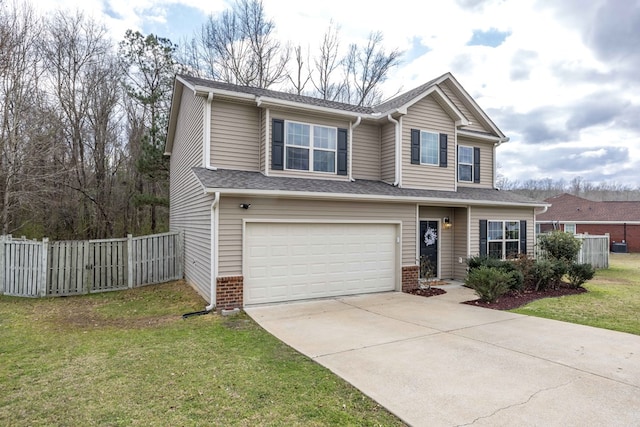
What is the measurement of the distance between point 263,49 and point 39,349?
19986mm

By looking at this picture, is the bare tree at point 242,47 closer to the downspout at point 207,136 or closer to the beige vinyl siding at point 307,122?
the beige vinyl siding at point 307,122

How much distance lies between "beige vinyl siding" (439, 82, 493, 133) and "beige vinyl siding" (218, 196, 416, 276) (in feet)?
18.5

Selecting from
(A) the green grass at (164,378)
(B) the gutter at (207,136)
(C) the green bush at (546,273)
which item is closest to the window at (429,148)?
(C) the green bush at (546,273)

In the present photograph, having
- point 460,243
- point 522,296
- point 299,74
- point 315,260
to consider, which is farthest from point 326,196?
point 299,74

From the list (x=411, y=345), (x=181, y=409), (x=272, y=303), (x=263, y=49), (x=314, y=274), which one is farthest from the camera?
(x=263, y=49)

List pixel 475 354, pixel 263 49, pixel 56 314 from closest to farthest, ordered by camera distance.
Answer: pixel 475 354 < pixel 56 314 < pixel 263 49

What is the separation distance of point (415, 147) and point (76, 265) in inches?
412

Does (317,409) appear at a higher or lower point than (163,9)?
lower

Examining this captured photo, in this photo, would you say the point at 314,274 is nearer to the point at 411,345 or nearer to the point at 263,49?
the point at 411,345

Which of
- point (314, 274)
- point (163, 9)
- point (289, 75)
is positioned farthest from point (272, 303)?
point (289, 75)

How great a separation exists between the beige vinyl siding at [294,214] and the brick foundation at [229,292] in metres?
0.15

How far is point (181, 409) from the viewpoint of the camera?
3604 millimetres

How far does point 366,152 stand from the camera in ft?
38.1

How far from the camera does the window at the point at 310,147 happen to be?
32.5ft
